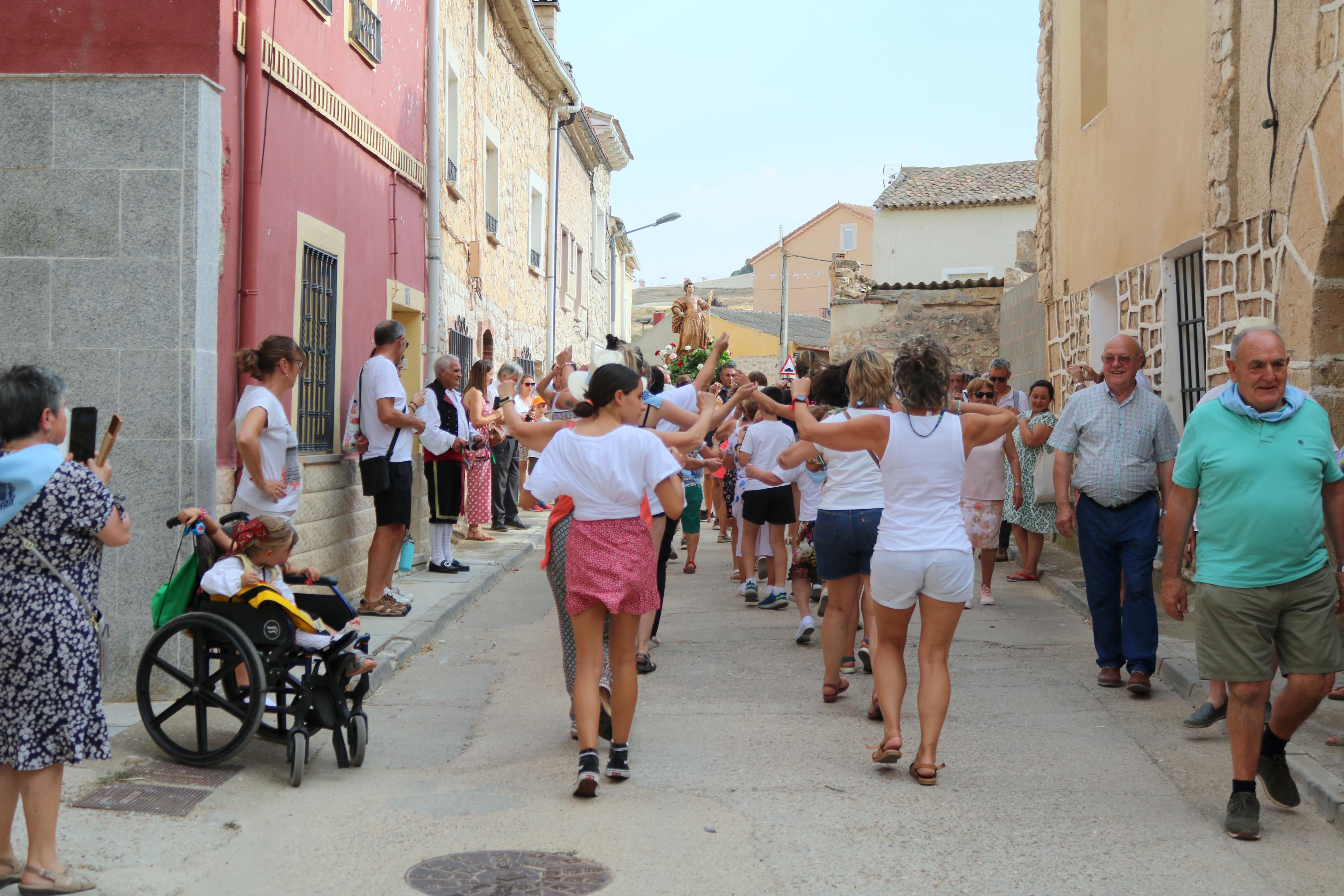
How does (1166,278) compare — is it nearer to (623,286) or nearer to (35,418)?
(35,418)

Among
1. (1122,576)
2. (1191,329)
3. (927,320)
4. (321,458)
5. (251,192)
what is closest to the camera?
(1122,576)

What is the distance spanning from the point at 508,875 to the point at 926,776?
6.34ft

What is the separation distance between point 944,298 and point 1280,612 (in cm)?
1939

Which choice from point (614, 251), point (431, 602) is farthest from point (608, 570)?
point (614, 251)

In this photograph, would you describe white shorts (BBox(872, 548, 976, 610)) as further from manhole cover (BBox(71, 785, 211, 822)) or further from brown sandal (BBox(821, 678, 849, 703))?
manhole cover (BBox(71, 785, 211, 822))

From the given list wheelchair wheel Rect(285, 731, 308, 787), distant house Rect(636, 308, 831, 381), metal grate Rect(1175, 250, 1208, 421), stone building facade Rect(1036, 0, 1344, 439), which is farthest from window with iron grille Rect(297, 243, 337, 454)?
distant house Rect(636, 308, 831, 381)

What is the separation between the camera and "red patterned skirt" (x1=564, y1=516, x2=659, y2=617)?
5188 millimetres

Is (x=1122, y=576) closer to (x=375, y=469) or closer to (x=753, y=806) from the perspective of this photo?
(x=753, y=806)

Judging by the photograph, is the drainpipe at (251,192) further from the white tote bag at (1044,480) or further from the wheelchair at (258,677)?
the white tote bag at (1044,480)

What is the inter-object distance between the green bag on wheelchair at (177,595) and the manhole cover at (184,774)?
614 millimetres

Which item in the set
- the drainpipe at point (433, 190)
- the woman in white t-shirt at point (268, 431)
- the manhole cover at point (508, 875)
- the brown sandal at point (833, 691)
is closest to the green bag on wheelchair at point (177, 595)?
the woman in white t-shirt at point (268, 431)

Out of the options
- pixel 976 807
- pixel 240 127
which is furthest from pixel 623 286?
pixel 976 807

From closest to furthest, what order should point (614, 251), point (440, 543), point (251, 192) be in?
point (251, 192) → point (440, 543) → point (614, 251)

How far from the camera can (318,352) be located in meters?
9.26
